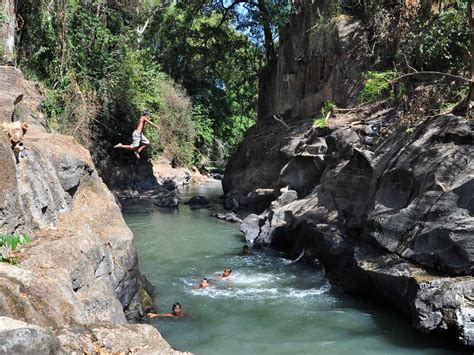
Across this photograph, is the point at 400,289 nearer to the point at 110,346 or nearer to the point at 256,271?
the point at 256,271

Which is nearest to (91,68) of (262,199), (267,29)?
(262,199)

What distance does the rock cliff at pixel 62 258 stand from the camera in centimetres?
428

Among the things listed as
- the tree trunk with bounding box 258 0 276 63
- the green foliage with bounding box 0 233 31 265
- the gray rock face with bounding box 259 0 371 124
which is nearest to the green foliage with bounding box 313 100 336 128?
the gray rock face with bounding box 259 0 371 124

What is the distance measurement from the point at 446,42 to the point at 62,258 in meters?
12.3

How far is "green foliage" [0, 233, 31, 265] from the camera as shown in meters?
5.28

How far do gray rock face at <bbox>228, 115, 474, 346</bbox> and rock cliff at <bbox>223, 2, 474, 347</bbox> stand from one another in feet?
0.07

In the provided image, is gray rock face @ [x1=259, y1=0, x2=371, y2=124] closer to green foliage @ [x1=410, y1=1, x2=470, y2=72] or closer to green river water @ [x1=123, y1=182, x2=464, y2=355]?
green foliage @ [x1=410, y1=1, x2=470, y2=72]

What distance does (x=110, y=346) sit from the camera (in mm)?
4355

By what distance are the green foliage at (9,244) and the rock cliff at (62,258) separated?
14 cm

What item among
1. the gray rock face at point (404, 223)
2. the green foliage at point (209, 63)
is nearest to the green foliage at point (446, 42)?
the gray rock face at point (404, 223)

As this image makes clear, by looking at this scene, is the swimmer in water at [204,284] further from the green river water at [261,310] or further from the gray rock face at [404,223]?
the gray rock face at [404,223]

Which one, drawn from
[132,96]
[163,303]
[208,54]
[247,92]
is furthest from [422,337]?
[247,92]

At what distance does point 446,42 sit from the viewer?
14352 millimetres

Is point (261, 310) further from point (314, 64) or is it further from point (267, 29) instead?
point (267, 29)
